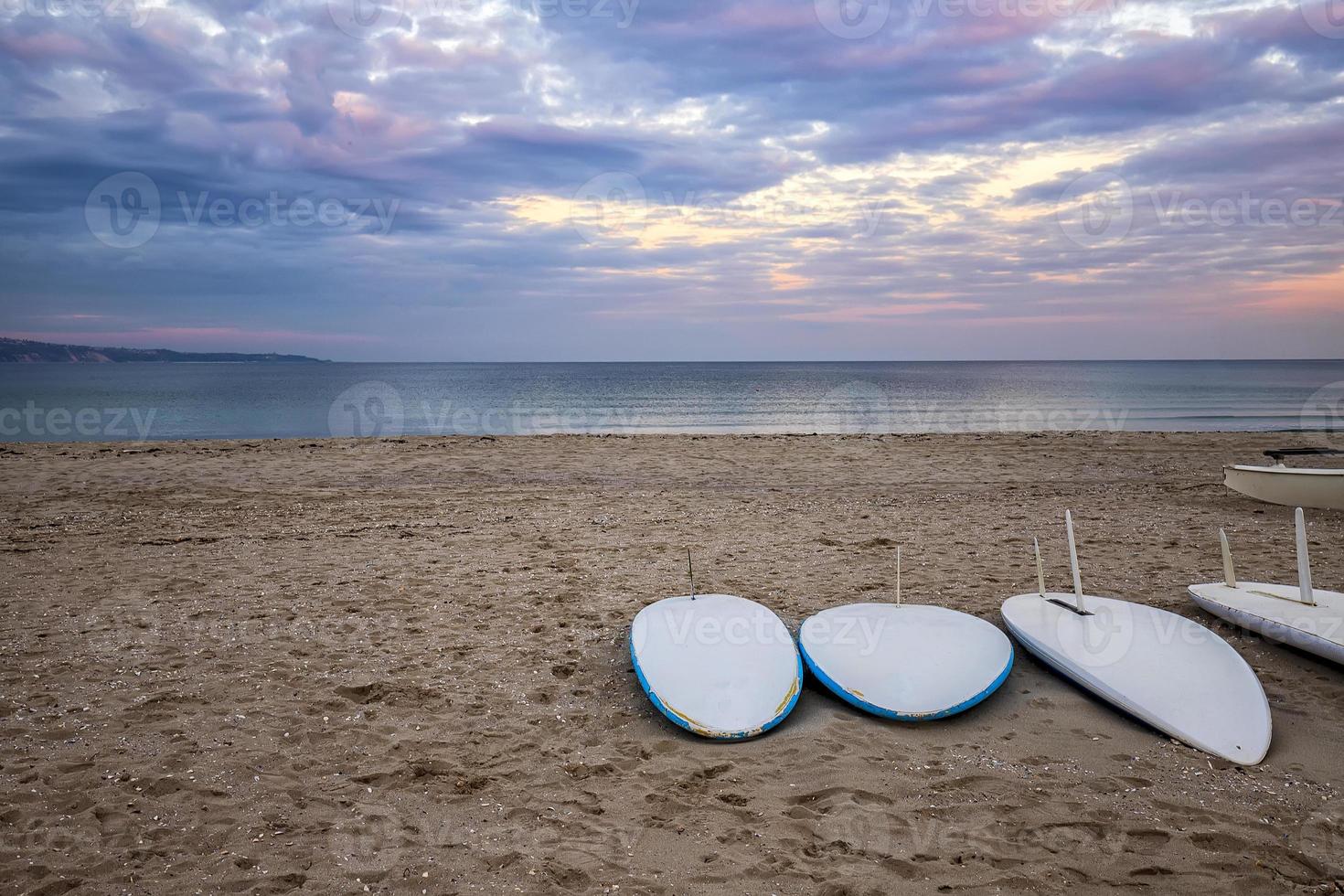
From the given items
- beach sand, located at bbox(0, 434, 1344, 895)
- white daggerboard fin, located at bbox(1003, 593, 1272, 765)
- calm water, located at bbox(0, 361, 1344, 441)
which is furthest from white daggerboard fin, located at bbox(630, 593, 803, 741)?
calm water, located at bbox(0, 361, 1344, 441)

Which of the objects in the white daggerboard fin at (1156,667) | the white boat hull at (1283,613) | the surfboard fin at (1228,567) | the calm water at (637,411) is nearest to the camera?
the white daggerboard fin at (1156,667)

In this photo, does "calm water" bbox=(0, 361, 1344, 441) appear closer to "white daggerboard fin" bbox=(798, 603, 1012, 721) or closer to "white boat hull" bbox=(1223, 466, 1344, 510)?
"white boat hull" bbox=(1223, 466, 1344, 510)

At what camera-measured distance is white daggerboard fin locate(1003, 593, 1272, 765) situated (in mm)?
3959

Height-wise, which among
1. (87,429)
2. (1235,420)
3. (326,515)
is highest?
(87,429)

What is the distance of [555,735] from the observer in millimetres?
4191

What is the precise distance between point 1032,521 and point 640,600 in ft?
16.8

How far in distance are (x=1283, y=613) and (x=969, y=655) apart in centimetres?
221

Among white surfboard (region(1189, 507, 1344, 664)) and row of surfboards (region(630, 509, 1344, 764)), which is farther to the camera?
white surfboard (region(1189, 507, 1344, 664))

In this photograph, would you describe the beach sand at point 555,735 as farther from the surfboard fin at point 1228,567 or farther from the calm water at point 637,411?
the calm water at point 637,411

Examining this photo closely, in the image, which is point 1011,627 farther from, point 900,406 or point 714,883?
point 900,406

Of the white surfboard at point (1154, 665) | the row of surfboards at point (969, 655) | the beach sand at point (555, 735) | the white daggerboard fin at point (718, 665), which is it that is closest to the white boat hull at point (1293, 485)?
the beach sand at point (555, 735)

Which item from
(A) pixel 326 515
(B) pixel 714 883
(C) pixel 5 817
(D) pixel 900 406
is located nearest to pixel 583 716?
(B) pixel 714 883

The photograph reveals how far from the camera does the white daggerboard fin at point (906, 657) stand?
14.2 ft

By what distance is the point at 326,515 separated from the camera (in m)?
A: 9.35
